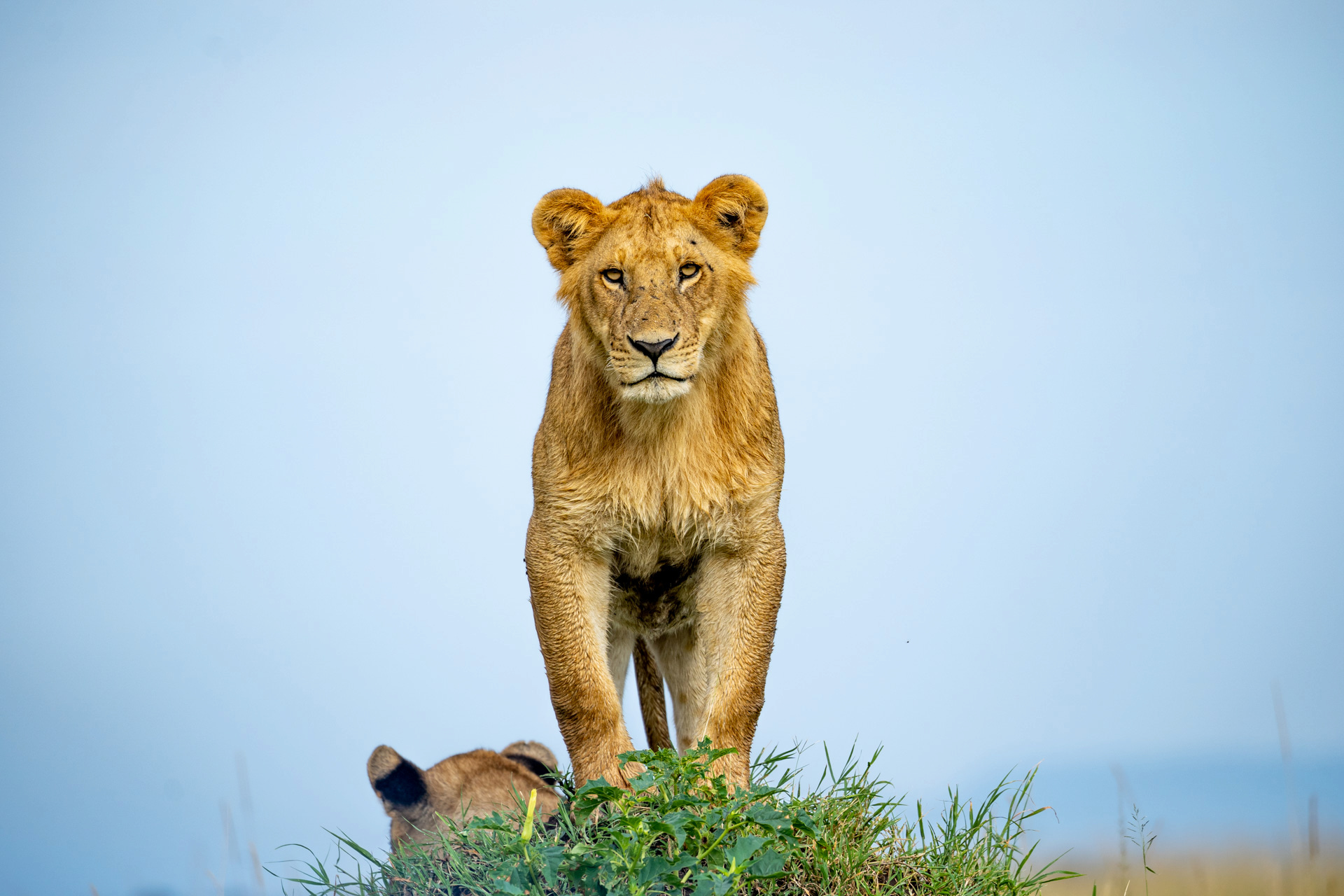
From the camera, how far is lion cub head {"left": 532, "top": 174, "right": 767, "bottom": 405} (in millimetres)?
5293

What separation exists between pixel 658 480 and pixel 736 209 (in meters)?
1.29

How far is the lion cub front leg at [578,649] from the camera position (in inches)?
225

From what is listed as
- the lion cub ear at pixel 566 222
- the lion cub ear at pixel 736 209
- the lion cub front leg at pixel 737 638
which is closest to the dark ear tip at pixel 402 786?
the lion cub front leg at pixel 737 638

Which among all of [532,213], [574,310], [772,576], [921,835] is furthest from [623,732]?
[532,213]

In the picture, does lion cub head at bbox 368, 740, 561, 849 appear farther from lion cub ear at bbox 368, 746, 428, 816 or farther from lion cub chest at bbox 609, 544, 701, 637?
lion cub chest at bbox 609, 544, 701, 637

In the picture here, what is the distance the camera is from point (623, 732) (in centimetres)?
577

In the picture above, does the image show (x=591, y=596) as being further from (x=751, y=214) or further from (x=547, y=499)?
(x=751, y=214)

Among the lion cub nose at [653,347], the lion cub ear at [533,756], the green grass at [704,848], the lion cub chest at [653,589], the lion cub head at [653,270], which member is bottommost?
the green grass at [704,848]

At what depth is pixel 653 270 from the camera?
5441 mm

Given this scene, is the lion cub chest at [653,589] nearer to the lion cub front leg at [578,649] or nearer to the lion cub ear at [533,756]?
the lion cub front leg at [578,649]

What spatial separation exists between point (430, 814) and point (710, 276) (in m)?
3.20

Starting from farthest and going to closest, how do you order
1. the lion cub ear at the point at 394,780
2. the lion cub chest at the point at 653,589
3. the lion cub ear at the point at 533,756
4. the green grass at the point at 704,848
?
the lion cub ear at the point at 533,756 < the lion cub ear at the point at 394,780 < the lion cub chest at the point at 653,589 < the green grass at the point at 704,848

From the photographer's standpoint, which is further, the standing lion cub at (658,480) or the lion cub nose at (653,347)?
the standing lion cub at (658,480)

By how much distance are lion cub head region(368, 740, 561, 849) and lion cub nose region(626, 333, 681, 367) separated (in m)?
2.39
